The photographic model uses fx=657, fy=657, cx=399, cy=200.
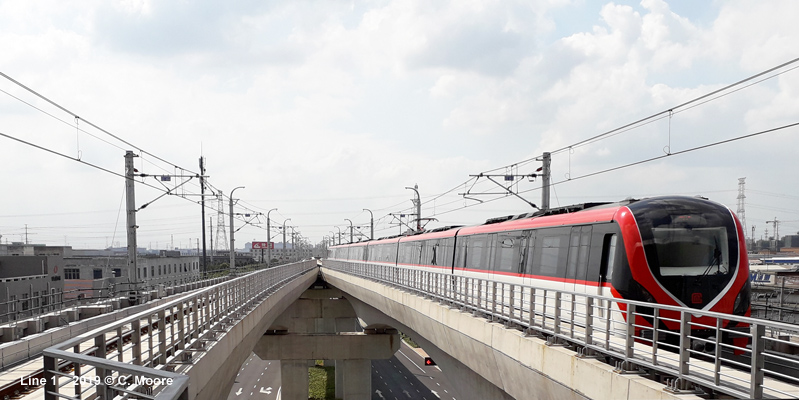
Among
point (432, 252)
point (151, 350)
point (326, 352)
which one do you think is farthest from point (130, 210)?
point (326, 352)

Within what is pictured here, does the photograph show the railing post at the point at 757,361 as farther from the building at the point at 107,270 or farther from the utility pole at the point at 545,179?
the building at the point at 107,270

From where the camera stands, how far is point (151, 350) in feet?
27.6

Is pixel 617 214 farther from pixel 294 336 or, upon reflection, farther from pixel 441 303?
pixel 294 336

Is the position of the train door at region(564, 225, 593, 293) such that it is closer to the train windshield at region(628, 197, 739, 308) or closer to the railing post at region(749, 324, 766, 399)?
the train windshield at region(628, 197, 739, 308)

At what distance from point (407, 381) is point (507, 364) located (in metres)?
51.5

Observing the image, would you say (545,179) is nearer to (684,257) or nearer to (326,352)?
(684,257)

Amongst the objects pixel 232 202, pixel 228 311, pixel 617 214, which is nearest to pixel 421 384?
pixel 232 202

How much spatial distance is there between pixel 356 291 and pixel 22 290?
84.1 ft

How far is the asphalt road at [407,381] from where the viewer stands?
2136 inches

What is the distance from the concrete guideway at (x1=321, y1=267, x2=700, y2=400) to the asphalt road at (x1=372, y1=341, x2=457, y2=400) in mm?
29716

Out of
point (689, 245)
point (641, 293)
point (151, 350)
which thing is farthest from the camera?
point (689, 245)

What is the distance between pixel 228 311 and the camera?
1608cm

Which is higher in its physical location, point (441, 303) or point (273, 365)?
point (441, 303)

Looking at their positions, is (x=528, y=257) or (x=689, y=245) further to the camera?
(x=528, y=257)
